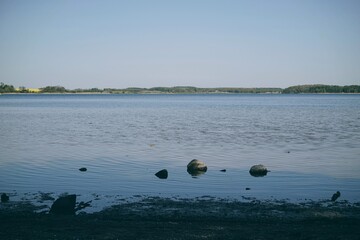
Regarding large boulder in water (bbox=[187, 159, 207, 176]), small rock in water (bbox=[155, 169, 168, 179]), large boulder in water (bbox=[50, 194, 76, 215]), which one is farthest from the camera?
large boulder in water (bbox=[187, 159, 207, 176])

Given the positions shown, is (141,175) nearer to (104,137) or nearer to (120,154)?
(120,154)

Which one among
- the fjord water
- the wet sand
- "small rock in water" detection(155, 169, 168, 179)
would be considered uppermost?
the wet sand

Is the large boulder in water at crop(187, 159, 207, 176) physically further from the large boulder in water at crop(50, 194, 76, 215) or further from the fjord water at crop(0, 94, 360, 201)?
the large boulder in water at crop(50, 194, 76, 215)

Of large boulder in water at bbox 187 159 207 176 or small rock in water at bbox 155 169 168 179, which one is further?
large boulder in water at bbox 187 159 207 176

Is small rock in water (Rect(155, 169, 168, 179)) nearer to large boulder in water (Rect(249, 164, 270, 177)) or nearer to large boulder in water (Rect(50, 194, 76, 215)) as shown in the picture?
large boulder in water (Rect(249, 164, 270, 177))

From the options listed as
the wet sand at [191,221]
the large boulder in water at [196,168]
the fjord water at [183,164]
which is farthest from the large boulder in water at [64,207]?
the large boulder in water at [196,168]

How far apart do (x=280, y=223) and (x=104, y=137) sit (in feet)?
112

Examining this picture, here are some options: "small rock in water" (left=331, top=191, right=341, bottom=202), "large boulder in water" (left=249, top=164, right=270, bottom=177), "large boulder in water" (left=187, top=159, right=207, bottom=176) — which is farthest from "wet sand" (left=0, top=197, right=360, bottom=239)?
"large boulder in water" (left=187, top=159, right=207, bottom=176)

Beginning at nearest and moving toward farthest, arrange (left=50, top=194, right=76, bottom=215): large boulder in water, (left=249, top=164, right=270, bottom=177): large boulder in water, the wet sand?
1. the wet sand
2. (left=50, top=194, right=76, bottom=215): large boulder in water
3. (left=249, top=164, right=270, bottom=177): large boulder in water

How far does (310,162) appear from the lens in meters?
28.2

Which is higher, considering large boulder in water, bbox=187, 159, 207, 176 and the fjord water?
large boulder in water, bbox=187, 159, 207, 176

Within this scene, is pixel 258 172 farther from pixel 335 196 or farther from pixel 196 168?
pixel 335 196

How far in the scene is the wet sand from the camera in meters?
12.4

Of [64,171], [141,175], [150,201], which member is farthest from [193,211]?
[64,171]
